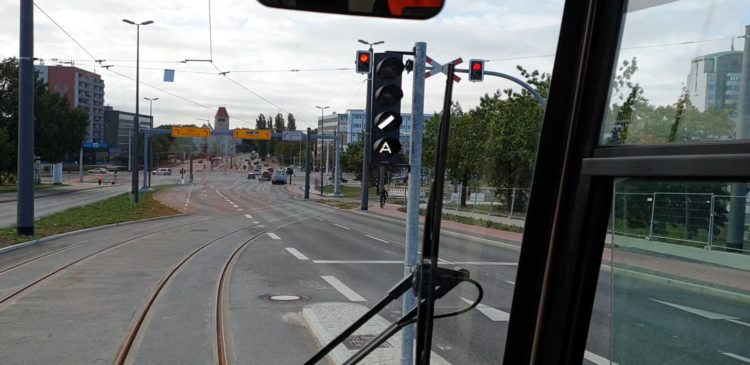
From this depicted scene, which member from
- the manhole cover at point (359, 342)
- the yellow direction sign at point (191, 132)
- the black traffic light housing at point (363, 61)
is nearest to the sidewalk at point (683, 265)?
the manhole cover at point (359, 342)

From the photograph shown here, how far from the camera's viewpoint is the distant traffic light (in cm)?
659

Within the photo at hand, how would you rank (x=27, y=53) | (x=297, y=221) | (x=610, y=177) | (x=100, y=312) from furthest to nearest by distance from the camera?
1. (x=297, y=221)
2. (x=27, y=53)
3. (x=100, y=312)
4. (x=610, y=177)

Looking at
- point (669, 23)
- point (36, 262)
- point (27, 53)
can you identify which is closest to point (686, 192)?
point (669, 23)

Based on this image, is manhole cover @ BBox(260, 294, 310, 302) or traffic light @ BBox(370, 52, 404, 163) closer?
traffic light @ BBox(370, 52, 404, 163)

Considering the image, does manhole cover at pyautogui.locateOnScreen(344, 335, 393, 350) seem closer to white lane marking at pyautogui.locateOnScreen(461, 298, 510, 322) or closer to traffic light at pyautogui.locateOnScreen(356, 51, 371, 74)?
traffic light at pyautogui.locateOnScreen(356, 51, 371, 74)

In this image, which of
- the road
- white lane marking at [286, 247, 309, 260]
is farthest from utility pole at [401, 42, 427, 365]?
white lane marking at [286, 247, 309, 260]

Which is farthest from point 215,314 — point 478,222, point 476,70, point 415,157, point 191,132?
point 191,132

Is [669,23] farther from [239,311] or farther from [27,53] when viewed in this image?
[27,53]

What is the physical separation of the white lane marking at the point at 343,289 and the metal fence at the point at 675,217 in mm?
8358

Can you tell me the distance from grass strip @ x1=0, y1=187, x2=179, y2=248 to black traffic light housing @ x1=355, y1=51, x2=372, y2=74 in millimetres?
12778

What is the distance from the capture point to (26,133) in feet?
57.6

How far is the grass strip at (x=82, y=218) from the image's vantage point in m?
17.9

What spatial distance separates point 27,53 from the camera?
1719 centimetres

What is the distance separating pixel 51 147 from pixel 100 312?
195ft
